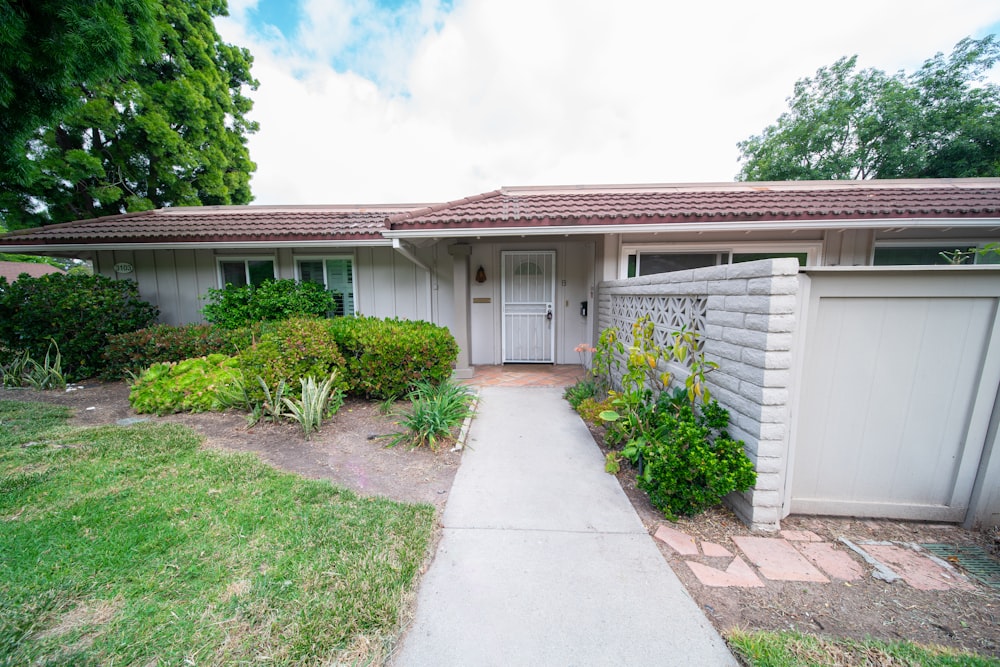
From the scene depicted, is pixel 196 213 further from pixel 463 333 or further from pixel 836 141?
pixel 836 141

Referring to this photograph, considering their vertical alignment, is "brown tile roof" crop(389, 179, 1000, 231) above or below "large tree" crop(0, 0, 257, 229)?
below

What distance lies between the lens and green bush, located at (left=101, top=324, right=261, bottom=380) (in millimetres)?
5117

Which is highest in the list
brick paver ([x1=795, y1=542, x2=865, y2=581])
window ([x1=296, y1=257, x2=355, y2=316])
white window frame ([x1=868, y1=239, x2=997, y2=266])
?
white window frame ([x1=868, y1=239, x2=997, y2=266])

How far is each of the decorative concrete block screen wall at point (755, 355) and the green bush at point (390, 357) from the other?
2.98m

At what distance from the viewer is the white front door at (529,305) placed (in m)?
6.66

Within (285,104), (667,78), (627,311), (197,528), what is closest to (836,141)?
(667,78)

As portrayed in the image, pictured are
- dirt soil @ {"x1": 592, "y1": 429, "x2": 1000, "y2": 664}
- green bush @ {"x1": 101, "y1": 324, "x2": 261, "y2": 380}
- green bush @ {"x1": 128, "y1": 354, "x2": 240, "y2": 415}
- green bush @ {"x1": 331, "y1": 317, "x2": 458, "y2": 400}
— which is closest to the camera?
dirt soil @ {"x1": 592, "y1": 429, "x2": 1000, "y2": 664}

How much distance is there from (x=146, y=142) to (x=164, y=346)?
9.13 metres

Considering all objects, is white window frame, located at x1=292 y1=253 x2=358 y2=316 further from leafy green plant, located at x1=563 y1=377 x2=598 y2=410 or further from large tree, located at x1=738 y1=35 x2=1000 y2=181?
large tree, located at x1=738 y1=35 x2=1000 y2=181

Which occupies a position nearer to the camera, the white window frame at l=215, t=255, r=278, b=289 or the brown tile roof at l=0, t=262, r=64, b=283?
the white window frame at l=215, t=255, r=278, b=289

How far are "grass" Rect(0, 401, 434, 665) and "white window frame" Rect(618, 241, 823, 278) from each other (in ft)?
15.9

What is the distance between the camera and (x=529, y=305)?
6746 mm

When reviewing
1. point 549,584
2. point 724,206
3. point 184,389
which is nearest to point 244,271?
point 184,389

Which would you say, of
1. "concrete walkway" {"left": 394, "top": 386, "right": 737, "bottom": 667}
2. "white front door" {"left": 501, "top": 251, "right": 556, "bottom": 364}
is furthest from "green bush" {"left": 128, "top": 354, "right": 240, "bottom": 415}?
"white front door" {"left": 501, "top": 251, "right": 556, "bottom": 364}
